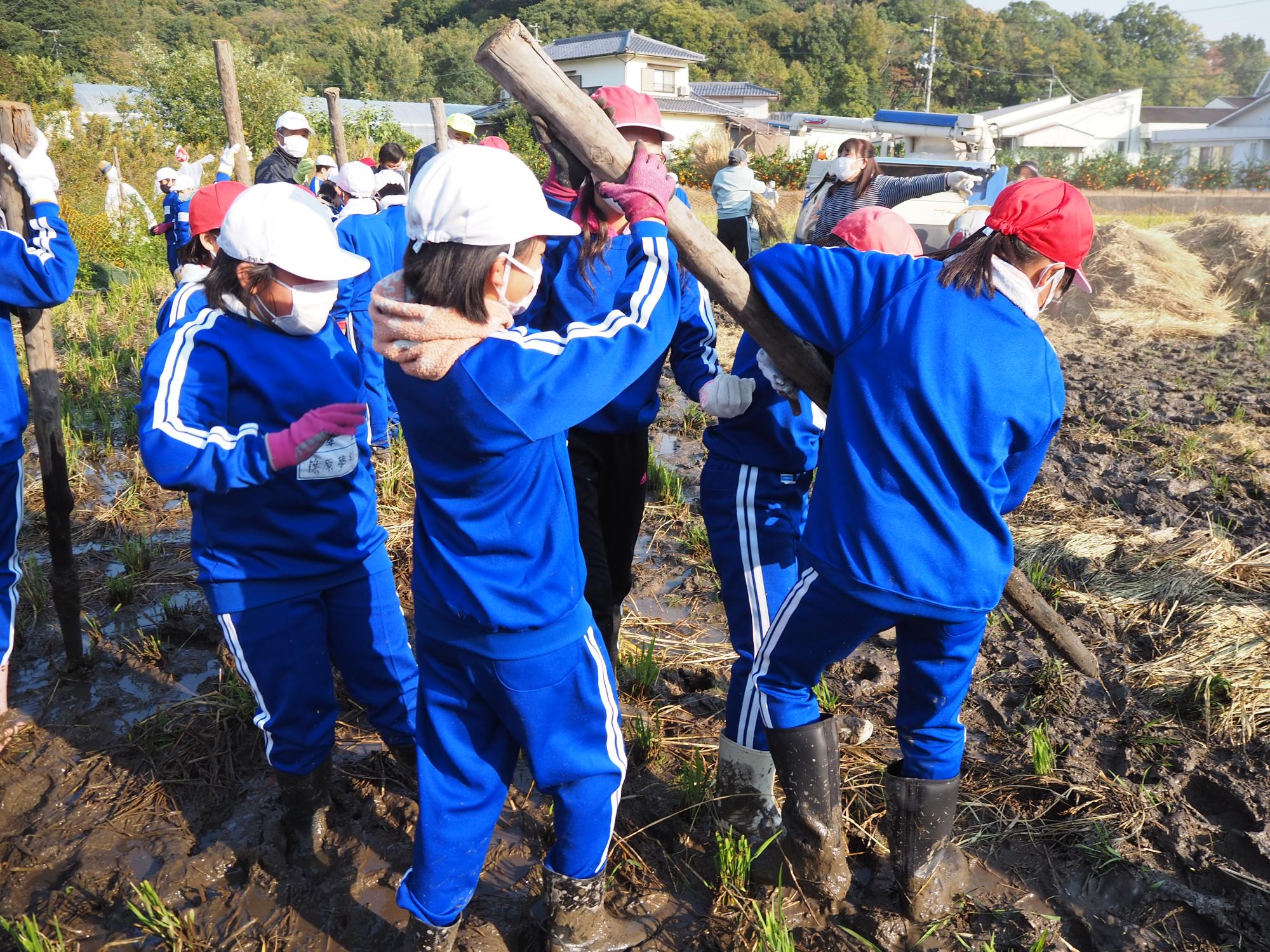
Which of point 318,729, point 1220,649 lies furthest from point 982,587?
point 1220,649

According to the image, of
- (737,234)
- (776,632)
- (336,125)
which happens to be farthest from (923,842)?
(336,125)

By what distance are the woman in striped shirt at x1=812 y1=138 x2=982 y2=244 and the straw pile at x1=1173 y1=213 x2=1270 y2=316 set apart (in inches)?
272

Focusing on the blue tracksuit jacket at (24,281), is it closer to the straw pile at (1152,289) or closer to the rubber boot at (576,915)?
the rubber boot at (576,915)

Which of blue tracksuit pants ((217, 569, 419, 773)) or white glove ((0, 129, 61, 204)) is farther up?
white glove ((0, 129, 61, 204))

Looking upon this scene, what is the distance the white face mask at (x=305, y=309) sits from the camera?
2.34m

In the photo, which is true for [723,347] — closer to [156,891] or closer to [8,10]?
[156,891]

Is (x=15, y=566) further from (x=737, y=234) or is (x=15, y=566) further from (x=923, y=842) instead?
(x=737, y=234)

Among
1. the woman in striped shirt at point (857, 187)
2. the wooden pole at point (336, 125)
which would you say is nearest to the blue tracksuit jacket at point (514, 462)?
the woman in striped shirt at point (857, 187)

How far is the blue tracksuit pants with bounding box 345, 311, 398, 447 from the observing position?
19.4 ft

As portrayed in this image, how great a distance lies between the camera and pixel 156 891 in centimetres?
256

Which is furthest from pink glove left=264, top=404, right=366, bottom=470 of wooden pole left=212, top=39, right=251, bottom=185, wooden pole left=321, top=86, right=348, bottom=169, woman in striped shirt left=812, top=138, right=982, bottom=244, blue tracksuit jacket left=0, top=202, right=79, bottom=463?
wooden pole left=321, top=86, right=348, bottom=169

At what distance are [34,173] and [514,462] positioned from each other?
8.24ft

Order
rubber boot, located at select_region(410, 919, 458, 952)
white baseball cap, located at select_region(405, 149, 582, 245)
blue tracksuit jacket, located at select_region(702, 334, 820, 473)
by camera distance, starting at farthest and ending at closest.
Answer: blue tracksuit jacket, located at select_region(702, 334, 820, 473) < rubber boot, located at select_region(410, 919, 458, 952) < white baseball cap, located at select_region(405, 149, 582, 245)

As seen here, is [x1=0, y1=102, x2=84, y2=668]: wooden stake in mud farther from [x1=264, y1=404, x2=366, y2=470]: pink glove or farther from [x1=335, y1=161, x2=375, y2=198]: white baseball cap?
[x1=335, y1=161, x2=375, y2=198]: white baseball cap
